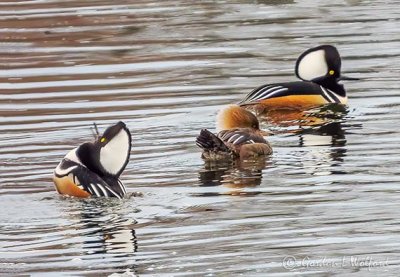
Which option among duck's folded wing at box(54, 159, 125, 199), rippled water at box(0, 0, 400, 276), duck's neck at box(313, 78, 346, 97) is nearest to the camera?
rippled water at box(0, 0, 400, 276)

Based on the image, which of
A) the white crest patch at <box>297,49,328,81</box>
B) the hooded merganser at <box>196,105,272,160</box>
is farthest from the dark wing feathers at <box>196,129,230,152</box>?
the white crest patch at <box>297,49,328,81</box>

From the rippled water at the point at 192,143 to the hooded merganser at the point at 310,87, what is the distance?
0.34 metres

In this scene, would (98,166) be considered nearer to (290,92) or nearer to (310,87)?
(290,92)

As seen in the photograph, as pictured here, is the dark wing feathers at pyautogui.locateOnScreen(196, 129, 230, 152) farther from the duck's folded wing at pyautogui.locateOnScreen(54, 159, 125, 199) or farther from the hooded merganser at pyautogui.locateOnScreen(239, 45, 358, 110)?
the hooded merganser at pyautogui.locateOnScreen(239, 45, 358, 110)

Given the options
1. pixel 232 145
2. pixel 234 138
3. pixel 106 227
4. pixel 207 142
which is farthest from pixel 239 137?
pixel 106 227

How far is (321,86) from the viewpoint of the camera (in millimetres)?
15133

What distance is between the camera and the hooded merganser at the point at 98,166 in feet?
33.9

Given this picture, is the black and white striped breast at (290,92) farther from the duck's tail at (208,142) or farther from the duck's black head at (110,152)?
the duck's black head at (110,152)

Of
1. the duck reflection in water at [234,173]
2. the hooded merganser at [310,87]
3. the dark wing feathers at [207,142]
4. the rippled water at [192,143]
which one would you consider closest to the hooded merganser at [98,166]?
the rippled water at [192,143]

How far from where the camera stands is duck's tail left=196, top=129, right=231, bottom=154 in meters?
11.7

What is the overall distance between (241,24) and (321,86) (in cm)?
540

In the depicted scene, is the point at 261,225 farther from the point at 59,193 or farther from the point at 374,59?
the point at 374,59

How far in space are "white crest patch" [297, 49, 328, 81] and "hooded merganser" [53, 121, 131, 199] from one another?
501 centimetres

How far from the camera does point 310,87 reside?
14.9m
